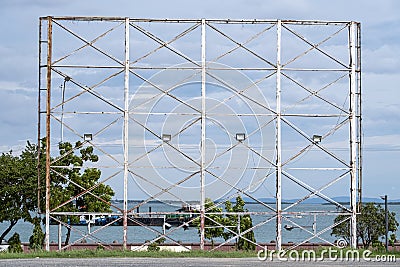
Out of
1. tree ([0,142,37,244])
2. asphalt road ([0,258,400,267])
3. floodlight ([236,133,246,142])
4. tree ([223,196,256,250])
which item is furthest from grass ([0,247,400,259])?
→ tree ([0,142,37,244])

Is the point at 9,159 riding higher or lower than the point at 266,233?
higher

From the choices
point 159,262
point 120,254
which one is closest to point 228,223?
point 120,254

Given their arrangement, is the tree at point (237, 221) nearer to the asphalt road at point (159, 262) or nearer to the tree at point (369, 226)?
the tree at point (369, 226)

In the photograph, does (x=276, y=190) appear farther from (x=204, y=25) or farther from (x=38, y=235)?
(x=38, y=235)

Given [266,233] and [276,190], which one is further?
[266,233]

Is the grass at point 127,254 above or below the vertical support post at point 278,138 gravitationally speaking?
below

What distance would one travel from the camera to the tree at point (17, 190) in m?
31.6

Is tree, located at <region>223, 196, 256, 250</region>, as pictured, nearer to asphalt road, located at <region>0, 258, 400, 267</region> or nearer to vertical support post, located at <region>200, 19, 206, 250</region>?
vertical support post, located at <region>200, 19, 206, 250</region>

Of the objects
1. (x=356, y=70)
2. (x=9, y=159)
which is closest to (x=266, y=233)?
(x=9, y=159)

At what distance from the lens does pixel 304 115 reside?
24.7m

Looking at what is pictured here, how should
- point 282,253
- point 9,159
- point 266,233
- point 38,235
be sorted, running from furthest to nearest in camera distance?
point 266,233 < point 9,159 < point 38,235 < point 282,253

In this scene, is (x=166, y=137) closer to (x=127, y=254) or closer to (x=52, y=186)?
(x=127, y=254)

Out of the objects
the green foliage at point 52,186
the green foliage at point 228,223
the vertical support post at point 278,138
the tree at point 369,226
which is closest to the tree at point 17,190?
the green foliage at point 52,186

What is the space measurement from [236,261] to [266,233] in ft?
214
